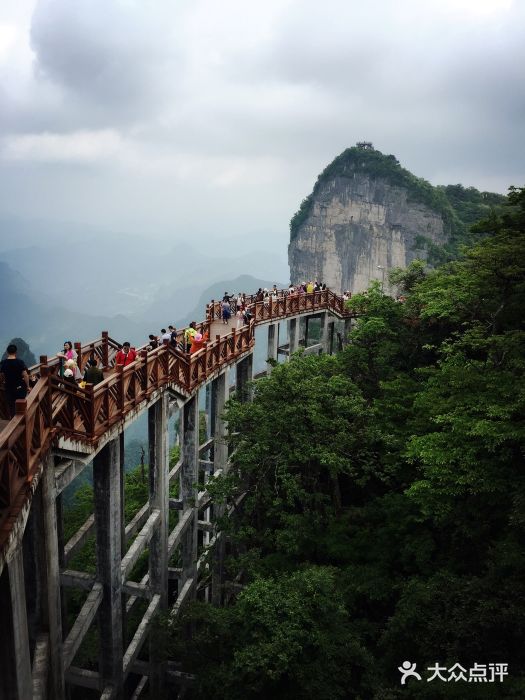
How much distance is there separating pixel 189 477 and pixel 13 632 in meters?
9.11

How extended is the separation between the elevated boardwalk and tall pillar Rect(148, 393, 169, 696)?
0.09 ft

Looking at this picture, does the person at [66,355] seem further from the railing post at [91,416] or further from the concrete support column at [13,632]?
the concrete support column at [13,632]

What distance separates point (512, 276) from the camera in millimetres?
15164

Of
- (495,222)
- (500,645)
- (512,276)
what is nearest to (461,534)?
(500,645)

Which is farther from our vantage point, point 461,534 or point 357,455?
point 357,455

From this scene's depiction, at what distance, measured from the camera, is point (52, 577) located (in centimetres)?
828

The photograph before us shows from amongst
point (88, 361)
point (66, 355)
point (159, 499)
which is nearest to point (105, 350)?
point (66, 355)

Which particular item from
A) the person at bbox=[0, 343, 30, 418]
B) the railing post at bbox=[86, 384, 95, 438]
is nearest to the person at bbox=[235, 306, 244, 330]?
the railing post at bbox=[86, 384, 95, 438]

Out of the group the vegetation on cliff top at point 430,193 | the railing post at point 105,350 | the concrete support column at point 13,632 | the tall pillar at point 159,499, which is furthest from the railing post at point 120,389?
the vegetation on cliff top at point 430,193

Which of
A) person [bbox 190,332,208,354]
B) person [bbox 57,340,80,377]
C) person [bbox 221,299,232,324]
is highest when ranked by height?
person [bbox 221,299,232,324]

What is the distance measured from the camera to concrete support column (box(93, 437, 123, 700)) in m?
10.0

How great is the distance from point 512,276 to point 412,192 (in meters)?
72.9

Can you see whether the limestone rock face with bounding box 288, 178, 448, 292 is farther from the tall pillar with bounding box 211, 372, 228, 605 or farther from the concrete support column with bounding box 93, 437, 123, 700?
the concrete support column with bounding box 93, 437, 123, 700

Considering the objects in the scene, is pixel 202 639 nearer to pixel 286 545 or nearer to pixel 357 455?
pixel 286 545
